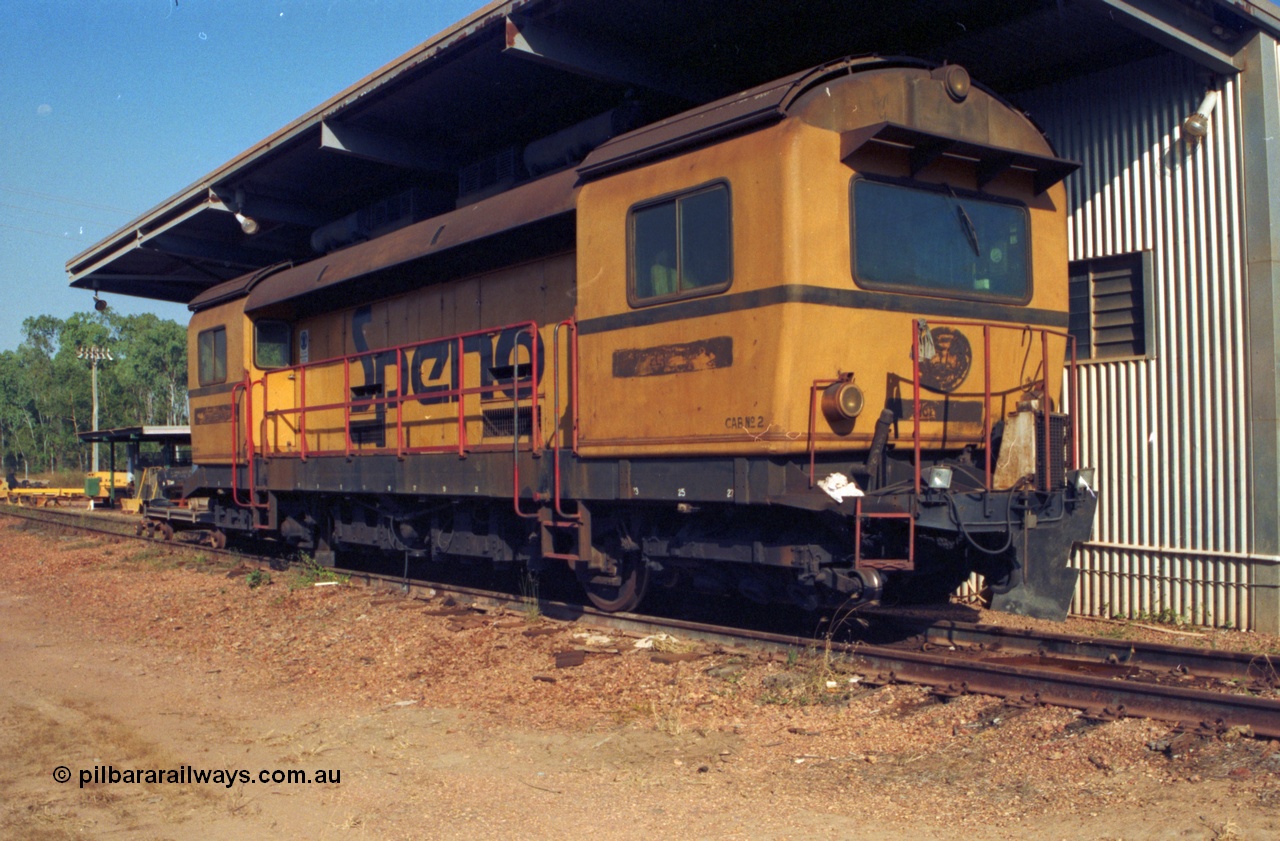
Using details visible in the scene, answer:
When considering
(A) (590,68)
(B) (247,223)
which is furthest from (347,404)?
(B) (247,223)

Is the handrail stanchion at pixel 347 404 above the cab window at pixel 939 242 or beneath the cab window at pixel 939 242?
beneath

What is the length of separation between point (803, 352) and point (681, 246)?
4.10 feet

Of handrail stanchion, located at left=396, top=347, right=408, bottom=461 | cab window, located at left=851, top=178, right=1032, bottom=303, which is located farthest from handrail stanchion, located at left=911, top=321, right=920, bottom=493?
handrail stanchion, located at left=396, top=347, right=408, bottom=461

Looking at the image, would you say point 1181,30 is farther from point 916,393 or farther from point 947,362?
point 916,393

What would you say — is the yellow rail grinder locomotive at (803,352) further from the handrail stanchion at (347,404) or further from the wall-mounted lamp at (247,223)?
the wall-mounted lamp at (247,223)

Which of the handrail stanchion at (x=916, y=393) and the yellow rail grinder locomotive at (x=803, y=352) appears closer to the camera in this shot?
the handrail stanchion at (x=916, y=393)

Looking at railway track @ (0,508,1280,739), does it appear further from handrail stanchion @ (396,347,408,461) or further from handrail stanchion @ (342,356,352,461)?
handrail stanchion @ (342,356,352,461)

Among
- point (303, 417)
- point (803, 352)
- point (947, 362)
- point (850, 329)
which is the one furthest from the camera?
point (303, 417)

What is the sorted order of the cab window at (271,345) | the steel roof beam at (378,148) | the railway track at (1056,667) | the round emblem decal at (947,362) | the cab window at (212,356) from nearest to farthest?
1. the railway track at (1056,667)
2. the round emblem decal at (947,362)
3. the steel roof beam at (378,148)
4. the cab window at (271,345)
5. the cab window at (212,356)

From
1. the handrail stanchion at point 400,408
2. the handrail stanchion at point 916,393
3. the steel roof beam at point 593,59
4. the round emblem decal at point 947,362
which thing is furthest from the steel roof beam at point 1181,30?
the handrail stanchion at point 400,408

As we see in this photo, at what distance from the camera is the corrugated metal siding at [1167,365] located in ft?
27.7

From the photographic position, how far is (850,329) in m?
6.65

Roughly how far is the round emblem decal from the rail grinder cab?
1 cm

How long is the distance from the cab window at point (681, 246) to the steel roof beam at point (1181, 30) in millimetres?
3531
